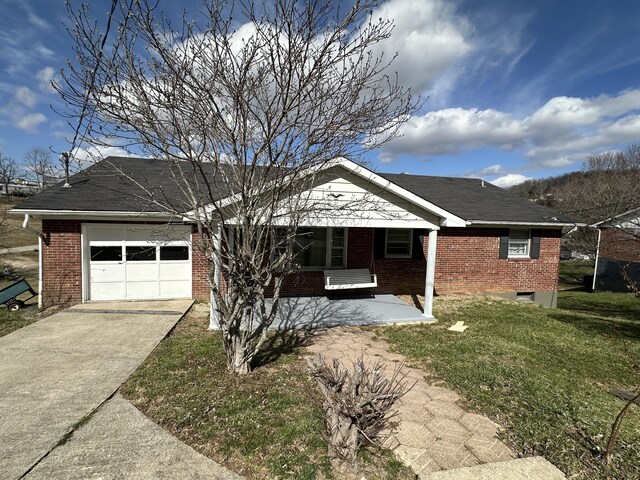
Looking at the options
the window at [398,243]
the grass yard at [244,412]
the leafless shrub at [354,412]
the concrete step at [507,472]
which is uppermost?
the window at [398,243]

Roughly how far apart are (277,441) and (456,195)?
40.3 feet

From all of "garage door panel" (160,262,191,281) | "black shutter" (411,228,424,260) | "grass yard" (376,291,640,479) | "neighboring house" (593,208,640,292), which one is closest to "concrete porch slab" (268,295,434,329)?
"grass yard" (376,291,640,479)

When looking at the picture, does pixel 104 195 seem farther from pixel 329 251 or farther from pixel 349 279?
pixel 349 279

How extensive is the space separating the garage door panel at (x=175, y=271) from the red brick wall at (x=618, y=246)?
18784 millimetres

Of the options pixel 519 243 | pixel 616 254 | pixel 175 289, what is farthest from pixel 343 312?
pixel 616 254

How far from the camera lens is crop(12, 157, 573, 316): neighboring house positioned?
299 inches

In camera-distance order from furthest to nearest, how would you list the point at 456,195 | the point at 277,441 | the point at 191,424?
the point at 456,195, the point at 191,424, the point at 277,441

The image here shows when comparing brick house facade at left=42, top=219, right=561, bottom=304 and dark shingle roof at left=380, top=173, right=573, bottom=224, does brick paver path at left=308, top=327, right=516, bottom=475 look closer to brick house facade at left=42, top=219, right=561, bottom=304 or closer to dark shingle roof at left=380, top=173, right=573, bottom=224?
brick house facade at left=42, top=219, right=561, bottom=304

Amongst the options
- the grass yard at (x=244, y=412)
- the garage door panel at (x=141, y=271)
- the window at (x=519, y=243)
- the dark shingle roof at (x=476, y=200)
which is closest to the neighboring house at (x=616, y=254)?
the dark shingle roof at (x=476, y=200)

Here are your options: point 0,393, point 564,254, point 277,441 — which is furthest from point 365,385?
point 564,254

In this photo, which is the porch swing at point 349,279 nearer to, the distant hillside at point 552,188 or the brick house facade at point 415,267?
the brick house facade at point 415,267

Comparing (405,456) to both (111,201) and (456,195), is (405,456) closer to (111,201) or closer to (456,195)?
(111,201)

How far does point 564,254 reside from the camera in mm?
31375

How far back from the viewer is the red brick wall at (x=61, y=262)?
8461mm
